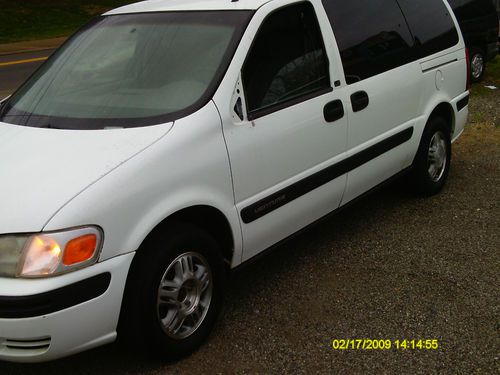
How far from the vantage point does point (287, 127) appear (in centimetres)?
320

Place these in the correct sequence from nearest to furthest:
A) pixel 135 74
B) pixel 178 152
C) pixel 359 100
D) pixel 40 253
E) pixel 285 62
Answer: pixel 40 253
pixel 178 152
pixel 135 74
pixel 285 62
pixel 359 100

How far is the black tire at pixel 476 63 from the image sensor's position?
386 inches

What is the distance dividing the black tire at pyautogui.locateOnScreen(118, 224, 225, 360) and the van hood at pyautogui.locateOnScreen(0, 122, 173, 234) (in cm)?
41

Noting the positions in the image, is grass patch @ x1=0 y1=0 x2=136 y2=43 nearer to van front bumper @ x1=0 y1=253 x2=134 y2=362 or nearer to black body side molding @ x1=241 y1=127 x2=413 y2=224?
black body side molding @ x1=241 y1=127 x2=413 y2=224

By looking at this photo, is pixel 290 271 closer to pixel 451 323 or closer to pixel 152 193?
pixel 451 323

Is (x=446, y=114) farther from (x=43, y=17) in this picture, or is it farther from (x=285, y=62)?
(x=43, y=17)

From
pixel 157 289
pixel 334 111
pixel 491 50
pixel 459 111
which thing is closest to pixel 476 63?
pixel 491 50

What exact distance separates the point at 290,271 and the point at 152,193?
1476mm

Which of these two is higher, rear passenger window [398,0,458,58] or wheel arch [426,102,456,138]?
rear passenger window [398,0,458,58]

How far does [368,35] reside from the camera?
392cm

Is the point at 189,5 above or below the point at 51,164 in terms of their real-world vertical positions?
above

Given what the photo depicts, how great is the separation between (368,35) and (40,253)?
8.62 feet
